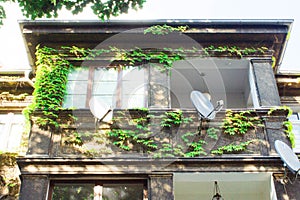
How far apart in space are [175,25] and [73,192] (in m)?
5.44

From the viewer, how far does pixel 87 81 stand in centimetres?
1048

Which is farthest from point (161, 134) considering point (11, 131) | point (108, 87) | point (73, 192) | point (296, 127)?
point (11, 131)

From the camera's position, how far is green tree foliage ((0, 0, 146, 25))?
8328mm

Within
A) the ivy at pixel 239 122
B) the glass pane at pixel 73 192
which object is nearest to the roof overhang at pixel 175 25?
the ivy at pixel 239 122

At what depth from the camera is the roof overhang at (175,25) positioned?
35.4ft

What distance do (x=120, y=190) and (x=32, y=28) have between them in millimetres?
5268

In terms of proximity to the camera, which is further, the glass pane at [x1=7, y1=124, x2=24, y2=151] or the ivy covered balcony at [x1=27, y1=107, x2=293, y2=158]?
the glass pane at [x1=7, y1=124, x2=24, y2=151]

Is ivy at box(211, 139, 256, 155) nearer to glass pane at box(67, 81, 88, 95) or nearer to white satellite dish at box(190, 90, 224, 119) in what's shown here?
white satellite dish at box(190, 90, 224, 119)

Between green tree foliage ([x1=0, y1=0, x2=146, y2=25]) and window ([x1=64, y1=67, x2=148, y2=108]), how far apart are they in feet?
7.84

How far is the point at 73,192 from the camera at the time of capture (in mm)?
8656

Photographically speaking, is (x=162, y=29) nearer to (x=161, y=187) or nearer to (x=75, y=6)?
(x=75, y=6)

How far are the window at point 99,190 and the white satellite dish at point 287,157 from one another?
3.08m

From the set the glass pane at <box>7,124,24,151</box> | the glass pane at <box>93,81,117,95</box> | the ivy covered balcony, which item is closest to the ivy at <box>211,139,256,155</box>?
the ivy covered balcony

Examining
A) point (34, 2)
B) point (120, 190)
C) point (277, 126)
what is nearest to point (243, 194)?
point (277, 126)
